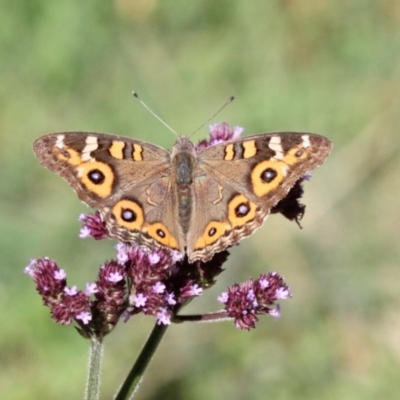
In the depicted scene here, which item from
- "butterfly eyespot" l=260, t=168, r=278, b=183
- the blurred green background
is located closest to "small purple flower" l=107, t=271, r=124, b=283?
"butterfly eyespot" l=260, t=168, r=278, b=183

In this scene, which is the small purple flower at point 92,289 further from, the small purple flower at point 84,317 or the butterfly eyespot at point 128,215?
the butterfly eyespot at point 128,215

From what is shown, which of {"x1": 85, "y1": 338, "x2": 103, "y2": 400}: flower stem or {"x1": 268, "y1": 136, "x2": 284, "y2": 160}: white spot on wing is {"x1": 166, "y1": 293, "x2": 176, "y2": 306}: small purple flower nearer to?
{"x1": 85, "y1": 338, "x2": 103, "y2": 400}: flower stem

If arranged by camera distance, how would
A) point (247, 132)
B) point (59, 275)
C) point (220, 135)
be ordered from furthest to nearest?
point (247, 132)
point (220, 135)
point (59, 275)

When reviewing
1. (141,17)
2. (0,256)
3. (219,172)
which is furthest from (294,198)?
(141,17)

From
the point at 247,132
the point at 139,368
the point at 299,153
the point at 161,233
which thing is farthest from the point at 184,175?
the point at 247,132

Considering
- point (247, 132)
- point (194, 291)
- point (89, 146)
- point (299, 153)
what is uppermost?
point (247, 132)

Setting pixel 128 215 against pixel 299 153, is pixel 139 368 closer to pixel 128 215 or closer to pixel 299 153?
pixel 128 215
